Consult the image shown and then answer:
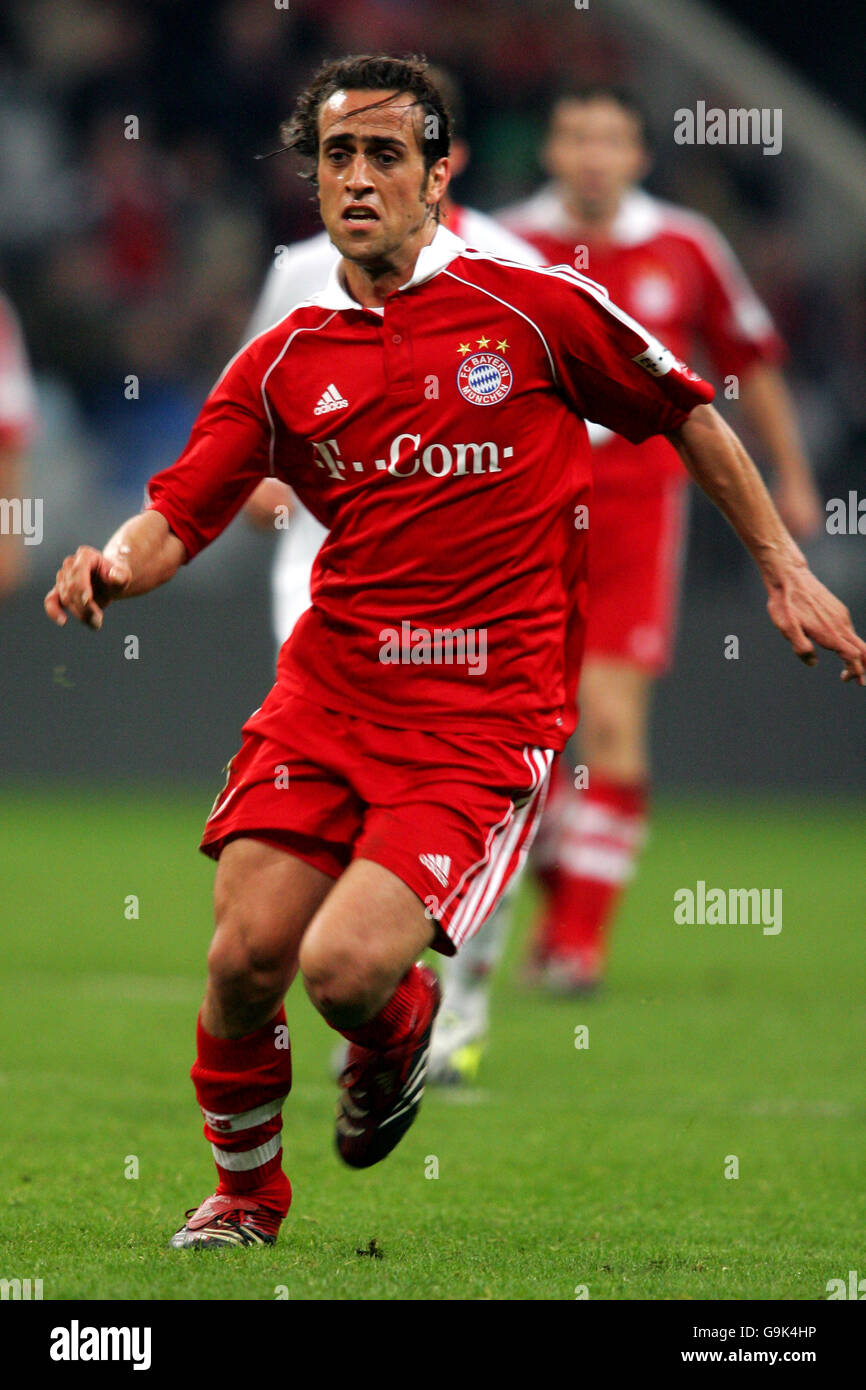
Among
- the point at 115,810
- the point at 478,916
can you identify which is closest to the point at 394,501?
the point at 478,916

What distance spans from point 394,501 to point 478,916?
2.51 ft

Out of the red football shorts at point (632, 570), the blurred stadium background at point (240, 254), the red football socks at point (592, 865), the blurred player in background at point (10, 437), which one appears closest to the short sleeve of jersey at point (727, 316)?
the red football shorts at point (632, 570)

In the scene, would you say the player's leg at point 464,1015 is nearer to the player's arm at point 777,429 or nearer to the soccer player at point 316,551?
the soccer player at point 316,551

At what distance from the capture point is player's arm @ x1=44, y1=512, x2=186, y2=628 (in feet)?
11.3

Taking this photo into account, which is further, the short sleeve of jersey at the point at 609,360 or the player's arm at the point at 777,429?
the player's arm at the point at 777,429

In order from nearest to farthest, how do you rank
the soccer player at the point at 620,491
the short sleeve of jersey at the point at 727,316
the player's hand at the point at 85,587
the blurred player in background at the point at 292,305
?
the player's hand at the point at 85,587, the blurred player in background at the point at 292,305, the soccer player at the point at 620,491, the short sleeve of jersey at the point at 727,316

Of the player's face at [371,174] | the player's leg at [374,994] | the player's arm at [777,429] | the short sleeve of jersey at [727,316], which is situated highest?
the short sleeve of jersey at [727,316]

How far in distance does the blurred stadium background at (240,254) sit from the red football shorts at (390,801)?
8700 millimetres

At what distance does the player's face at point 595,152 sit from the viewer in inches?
286

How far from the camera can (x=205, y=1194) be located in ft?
13.7

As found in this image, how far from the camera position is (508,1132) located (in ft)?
16.1
